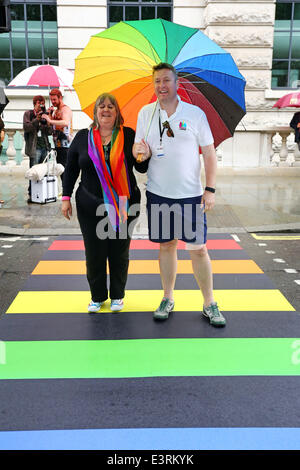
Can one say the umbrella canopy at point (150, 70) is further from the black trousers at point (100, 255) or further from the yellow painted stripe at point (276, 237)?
the yellow painted stripe at point (276, 237)

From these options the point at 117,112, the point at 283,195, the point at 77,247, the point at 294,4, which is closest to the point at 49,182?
the point at 77,247

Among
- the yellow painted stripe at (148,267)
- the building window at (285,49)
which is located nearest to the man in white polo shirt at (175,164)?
the yellow painted stripe at (148,267)

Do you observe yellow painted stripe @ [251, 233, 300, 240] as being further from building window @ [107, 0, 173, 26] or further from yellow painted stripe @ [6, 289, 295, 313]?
building window @ [107, 0, 173, 26]

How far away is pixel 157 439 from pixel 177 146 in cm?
197

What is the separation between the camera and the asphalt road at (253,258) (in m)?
4.96

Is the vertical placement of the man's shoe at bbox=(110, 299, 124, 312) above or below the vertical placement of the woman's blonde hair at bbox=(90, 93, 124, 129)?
below

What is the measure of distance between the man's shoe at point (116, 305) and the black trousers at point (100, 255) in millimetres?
35

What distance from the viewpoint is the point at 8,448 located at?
2.52m

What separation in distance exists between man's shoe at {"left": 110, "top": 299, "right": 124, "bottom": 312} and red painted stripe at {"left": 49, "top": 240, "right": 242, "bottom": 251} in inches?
87.8

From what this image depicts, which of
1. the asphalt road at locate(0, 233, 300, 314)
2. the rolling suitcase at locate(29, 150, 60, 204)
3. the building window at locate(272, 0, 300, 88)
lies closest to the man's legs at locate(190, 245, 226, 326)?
the asphalt road at locate(0, 233, 300, 314)

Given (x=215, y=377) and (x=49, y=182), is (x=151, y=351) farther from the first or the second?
(x=49, y=182)

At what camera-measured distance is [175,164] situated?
364 cm

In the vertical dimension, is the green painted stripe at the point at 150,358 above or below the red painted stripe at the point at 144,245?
above

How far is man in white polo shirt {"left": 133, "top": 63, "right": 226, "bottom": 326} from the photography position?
3.58 metres
